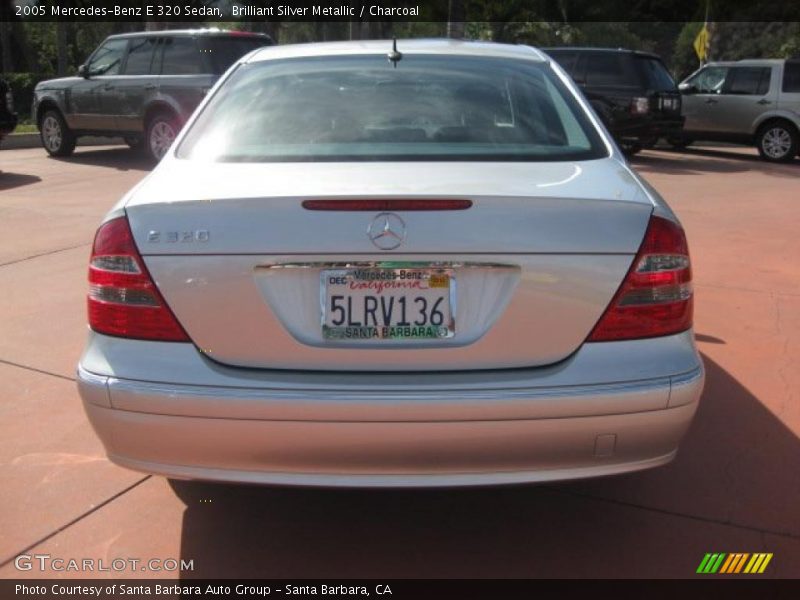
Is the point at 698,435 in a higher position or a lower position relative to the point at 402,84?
lower

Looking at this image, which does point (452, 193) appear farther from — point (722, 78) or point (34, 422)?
point (722, 78)

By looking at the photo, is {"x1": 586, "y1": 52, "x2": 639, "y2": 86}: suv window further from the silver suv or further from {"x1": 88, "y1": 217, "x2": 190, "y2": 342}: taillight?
{"x1": 88, "y1": 217, "x2": 190, "y2": 342}: taillight

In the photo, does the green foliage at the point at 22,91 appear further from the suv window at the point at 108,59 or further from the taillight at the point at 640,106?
the taillight at the point at 640,106

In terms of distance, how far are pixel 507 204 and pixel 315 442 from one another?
34.3 inches

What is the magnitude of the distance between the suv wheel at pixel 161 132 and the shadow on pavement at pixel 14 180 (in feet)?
6.08

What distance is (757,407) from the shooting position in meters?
4.34

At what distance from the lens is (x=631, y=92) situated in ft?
49.9

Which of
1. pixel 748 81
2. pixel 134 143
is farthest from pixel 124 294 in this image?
pixel 748 81

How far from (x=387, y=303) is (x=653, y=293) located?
2.61ft

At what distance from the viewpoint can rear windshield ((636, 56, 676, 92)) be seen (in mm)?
15320

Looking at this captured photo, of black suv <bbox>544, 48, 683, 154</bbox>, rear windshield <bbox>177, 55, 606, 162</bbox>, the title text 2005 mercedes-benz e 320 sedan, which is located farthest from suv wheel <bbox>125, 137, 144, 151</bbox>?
the title text 2005 mercedes-benz e 320 sedan

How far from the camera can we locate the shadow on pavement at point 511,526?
3.05 meters

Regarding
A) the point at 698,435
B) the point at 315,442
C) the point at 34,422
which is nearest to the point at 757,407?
the point at 698,435

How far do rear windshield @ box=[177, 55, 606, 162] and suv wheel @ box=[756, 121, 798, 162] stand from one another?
45.7 feet
